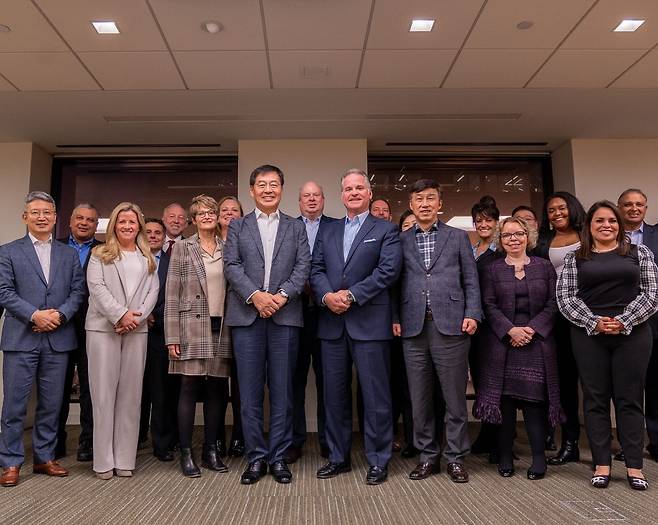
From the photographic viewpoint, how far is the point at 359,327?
291cm

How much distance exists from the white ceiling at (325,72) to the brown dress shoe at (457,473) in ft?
9.23

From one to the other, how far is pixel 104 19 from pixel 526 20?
277cm

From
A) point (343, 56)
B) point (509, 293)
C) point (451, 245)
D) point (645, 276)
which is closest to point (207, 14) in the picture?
point (343, 56)

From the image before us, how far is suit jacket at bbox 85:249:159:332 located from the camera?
9.71 feet

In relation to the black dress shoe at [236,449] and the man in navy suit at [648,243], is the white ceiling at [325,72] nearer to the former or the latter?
the man in navy suit at [648,243]

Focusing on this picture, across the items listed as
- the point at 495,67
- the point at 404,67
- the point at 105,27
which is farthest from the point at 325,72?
the point at 105,27

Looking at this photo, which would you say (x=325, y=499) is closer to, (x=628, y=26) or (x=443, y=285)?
(x=443, y=285)

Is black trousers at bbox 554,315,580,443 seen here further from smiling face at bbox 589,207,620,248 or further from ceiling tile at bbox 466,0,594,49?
ceiling tile at bbox 466,0,594,49

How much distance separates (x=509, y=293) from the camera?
3.01m

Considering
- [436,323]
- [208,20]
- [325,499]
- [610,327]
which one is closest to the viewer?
[325,499]

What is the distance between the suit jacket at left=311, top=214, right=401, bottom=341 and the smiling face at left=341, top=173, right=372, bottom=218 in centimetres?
10

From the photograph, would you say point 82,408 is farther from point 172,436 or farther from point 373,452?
point 373,452

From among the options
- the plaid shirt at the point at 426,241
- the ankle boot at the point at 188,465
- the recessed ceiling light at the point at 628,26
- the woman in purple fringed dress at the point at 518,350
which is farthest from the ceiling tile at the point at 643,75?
the ankle boot at the point at 188,465

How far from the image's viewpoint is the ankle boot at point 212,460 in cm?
302
